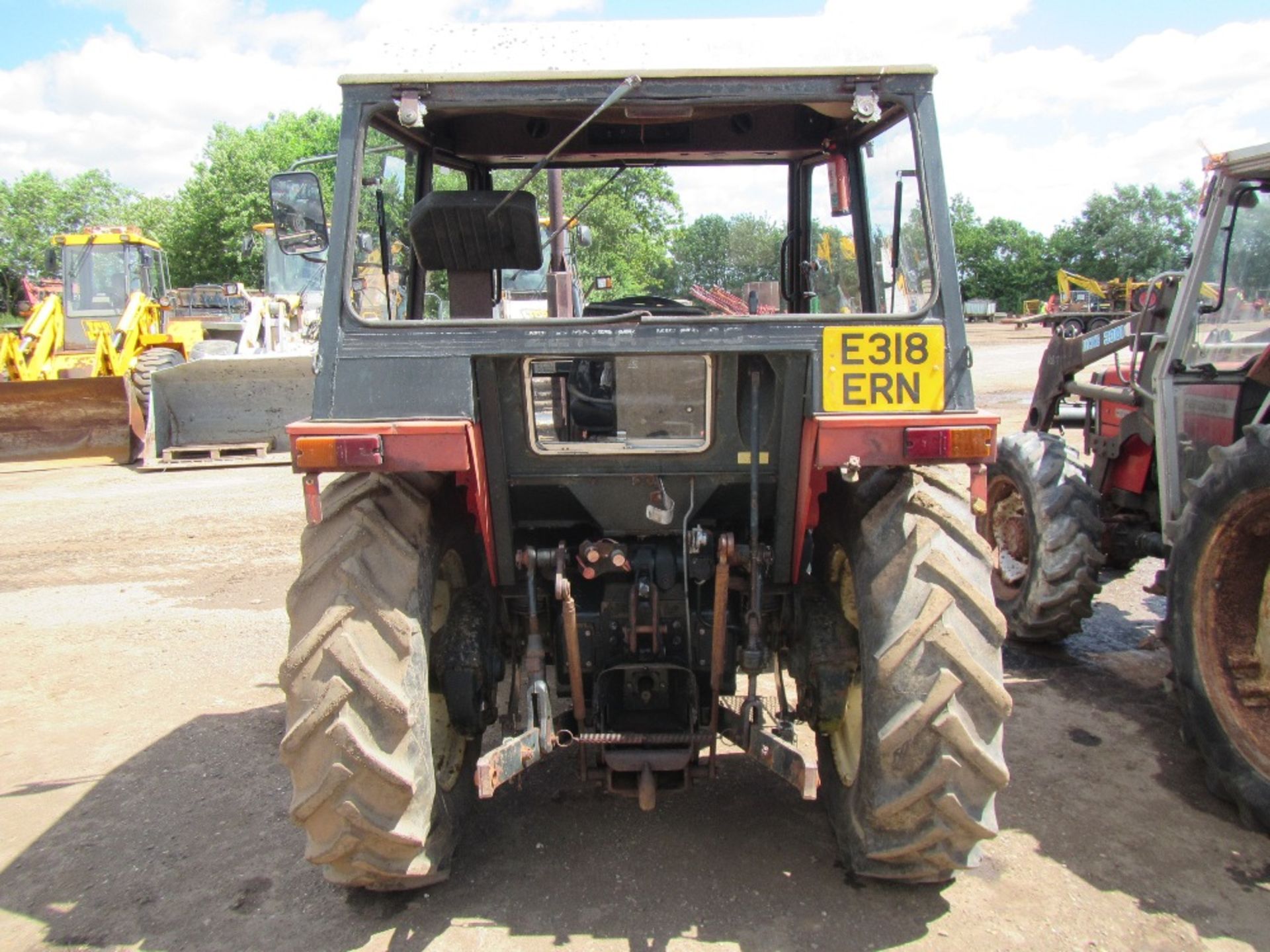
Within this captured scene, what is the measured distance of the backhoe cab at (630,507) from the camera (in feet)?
8.63

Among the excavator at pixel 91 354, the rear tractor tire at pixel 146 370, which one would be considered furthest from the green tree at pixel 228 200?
the rear tractor tire at pixel 146 370

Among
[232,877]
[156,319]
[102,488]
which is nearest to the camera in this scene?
[232,877]

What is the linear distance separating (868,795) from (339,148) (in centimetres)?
243

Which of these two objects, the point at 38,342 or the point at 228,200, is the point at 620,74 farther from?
the point at 228,200

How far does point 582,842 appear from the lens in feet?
11.1

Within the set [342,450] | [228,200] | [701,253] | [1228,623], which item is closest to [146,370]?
[701,253]

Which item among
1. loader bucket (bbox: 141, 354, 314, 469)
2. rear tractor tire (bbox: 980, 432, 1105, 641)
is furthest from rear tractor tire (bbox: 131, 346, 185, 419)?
rear tractor tire (bbox: 980, 432, 1105, 641)

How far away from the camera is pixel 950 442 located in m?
2.63

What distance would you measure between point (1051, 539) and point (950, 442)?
98.4 inches

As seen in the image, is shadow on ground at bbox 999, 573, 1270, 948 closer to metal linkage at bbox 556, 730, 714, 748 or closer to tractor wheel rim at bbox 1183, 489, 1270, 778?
tractor wheel rim at bbox 1183, 489, 1270, 778

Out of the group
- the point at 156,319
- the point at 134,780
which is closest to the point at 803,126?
the point at 134,780

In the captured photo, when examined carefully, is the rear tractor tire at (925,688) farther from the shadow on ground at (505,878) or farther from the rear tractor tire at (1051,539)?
the rear tractor tire at (1051,539)

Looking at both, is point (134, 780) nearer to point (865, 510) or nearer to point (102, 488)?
point (865, 510)

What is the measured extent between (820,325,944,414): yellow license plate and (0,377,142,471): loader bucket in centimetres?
1205
